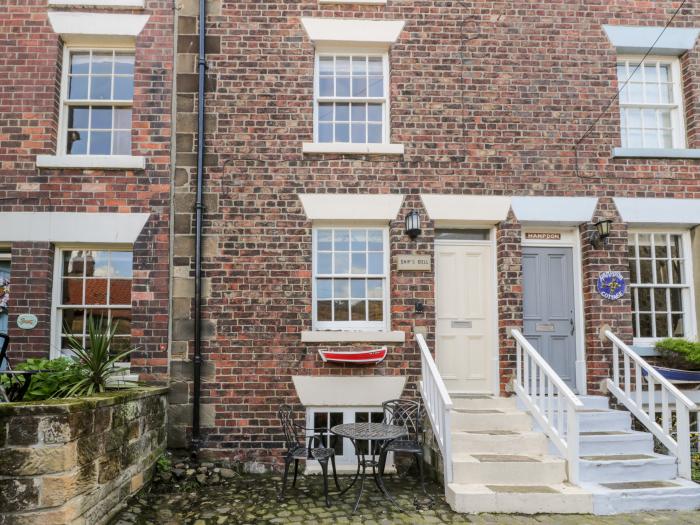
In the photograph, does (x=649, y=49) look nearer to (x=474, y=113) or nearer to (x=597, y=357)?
(x=474, y=113)

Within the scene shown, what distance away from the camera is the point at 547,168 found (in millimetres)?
6793

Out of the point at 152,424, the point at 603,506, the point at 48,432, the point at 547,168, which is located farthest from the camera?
the point at 547,168

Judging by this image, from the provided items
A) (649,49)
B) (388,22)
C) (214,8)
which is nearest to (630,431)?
(649,49)

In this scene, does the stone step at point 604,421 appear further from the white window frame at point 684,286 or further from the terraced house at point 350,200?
the white window frame at point 684,286

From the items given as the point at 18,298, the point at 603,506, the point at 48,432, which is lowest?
the point at 603,506

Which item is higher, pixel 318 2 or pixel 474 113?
pixel 318 2

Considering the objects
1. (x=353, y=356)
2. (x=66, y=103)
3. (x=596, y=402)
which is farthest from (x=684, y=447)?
(x=66, y=103)

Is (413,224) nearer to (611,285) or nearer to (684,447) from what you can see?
(611,285)

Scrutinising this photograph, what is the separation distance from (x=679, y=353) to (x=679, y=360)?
9 cm

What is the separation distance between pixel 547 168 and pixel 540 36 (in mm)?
1806

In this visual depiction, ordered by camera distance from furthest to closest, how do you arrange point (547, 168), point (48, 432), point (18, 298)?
point (547, 168) → point (18, 298) → point (48, 432)

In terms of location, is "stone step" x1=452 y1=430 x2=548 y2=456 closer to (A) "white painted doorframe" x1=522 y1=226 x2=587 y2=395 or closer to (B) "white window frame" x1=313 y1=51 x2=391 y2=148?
(A) "white painted doorframe" x1=522 y1=226 x2=587 y2=395

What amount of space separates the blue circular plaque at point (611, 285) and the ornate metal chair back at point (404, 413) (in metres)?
2.77

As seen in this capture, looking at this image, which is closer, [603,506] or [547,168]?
[603,506]
